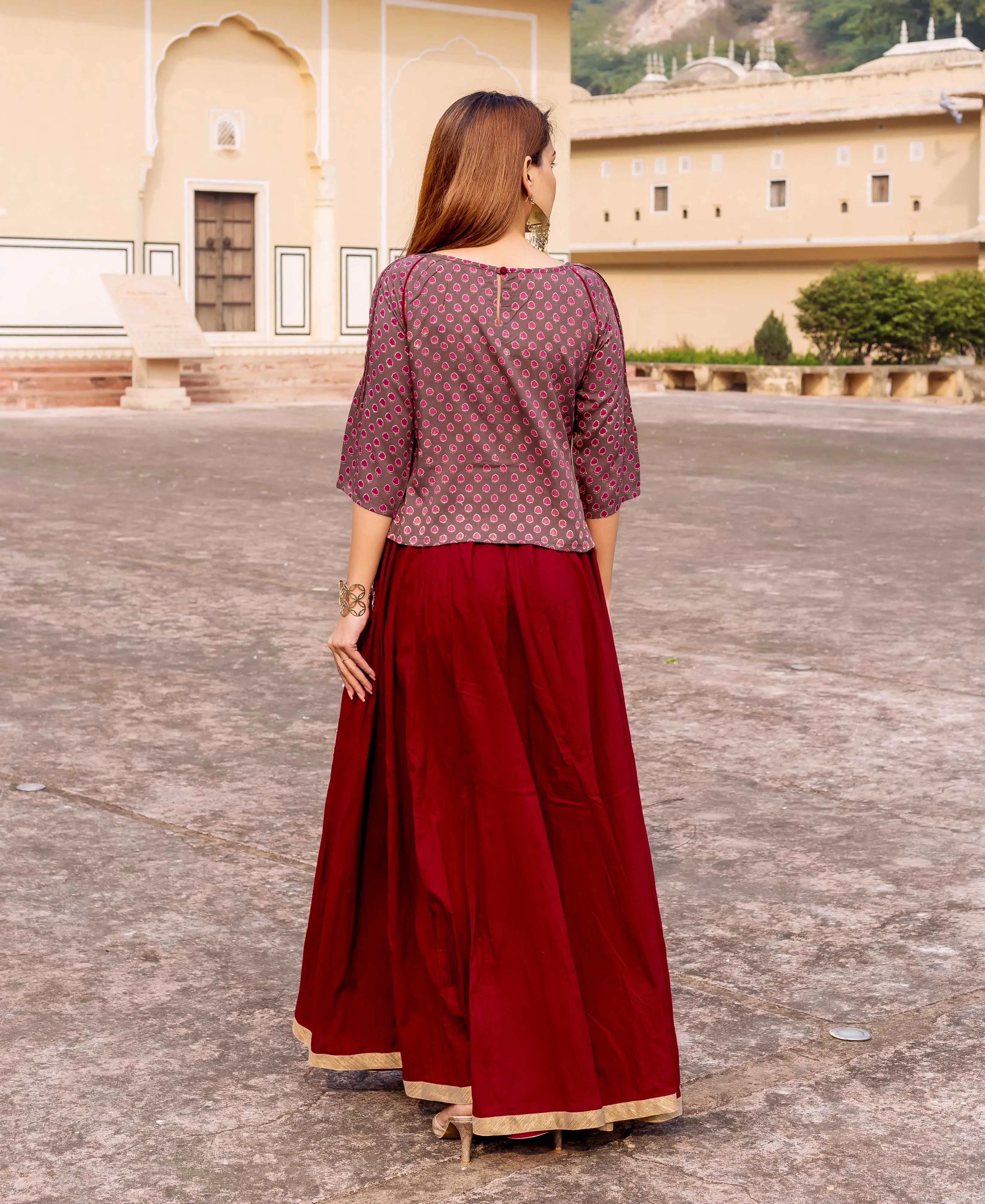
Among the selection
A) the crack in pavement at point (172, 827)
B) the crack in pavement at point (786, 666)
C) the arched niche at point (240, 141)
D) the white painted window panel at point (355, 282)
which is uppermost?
the arched niche at point (240, 141)

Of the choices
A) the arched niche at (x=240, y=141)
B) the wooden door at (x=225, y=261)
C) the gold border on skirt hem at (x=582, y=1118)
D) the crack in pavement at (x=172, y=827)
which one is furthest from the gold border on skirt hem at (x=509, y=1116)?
the wooden door at (x=225, y=261)

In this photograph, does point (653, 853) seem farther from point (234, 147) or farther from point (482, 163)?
point (234, 147)

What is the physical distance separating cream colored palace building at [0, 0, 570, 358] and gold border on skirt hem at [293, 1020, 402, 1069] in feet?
65.5

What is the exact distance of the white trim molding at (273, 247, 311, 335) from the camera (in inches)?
971

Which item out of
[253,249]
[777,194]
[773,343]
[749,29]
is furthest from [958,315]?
[749,29]

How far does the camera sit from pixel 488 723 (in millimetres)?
2666

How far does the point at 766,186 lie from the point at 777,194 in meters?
0.30

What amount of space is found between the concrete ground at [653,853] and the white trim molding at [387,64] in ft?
55.0

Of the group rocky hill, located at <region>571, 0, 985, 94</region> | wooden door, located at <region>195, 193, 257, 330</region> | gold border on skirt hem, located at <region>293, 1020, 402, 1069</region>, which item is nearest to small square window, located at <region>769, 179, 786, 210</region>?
wooden door, located at <region>195, 193, 257, 330</region>

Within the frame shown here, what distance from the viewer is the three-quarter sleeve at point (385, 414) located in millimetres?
2713

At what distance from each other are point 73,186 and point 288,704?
59.5ft

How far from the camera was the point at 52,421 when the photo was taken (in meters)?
18.1

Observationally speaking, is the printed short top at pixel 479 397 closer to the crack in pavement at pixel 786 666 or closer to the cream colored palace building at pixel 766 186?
the crack in pavement at pixel 786 666

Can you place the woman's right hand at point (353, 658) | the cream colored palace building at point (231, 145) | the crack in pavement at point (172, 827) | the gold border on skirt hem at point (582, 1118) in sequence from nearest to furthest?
the gold border on skirt hem at point (582, 1118), the woman's right hand at point (353, 658), the crack in pavement at point (172, 827), the cream colored palace building at point (231, 145)
